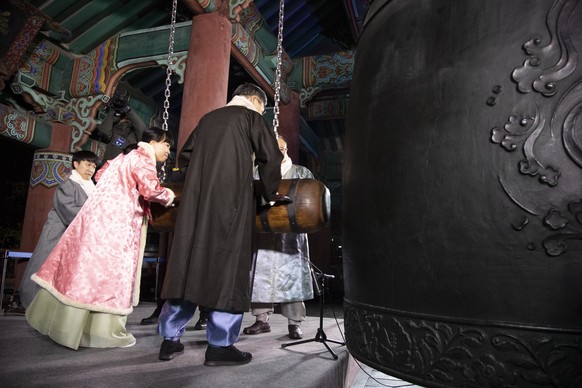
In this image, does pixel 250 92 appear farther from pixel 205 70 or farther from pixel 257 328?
pixel 205 70

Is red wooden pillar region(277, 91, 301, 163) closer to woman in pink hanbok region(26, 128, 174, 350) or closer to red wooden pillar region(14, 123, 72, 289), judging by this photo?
red wooden pillar region(14, 123, 72, 289)

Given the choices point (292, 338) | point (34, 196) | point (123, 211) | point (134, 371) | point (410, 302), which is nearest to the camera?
point (410, 302)

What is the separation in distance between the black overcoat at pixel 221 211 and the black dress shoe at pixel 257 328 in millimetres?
Answer: 1255

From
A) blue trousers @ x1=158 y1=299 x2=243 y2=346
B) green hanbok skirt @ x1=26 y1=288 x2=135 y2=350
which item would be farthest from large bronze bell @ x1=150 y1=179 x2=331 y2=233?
green hanbok skirt @ x1=26 y1=288 x2=135 y2=350

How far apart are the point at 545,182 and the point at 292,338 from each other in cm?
246

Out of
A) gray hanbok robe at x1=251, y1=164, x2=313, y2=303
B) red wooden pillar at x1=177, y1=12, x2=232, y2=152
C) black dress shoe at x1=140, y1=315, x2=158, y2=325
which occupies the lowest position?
black dress shoe at x1=140, y1=315, x2=158, y2=325

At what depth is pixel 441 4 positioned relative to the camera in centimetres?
83

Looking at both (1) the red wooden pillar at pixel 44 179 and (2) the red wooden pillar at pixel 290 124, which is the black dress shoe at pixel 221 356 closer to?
(1) the red wooden pillar at pixel 44 179

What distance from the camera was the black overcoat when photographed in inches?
70.9

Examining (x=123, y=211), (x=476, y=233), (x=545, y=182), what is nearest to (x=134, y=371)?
(x=123, y=211)

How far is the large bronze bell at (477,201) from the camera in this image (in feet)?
2.05

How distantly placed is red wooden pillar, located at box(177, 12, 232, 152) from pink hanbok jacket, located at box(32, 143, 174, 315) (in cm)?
200

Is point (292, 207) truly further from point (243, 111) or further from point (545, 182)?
point (545, 182)

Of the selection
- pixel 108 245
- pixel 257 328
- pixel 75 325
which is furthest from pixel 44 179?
pixel 257 328
